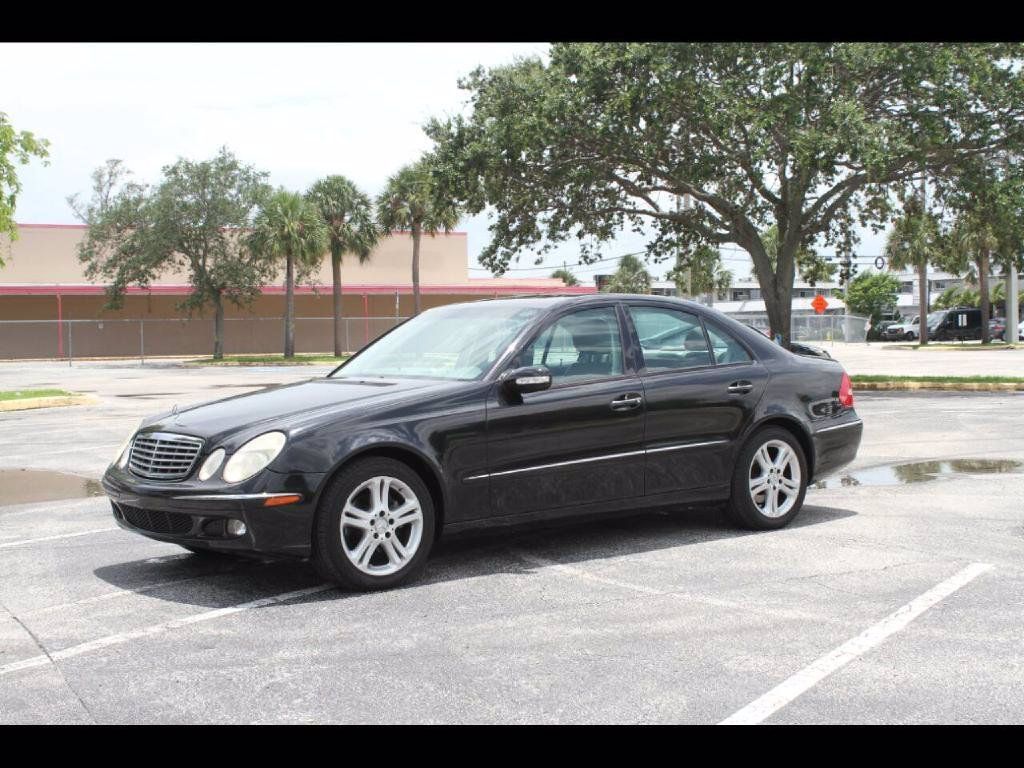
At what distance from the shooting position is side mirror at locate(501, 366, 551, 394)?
6555 mm

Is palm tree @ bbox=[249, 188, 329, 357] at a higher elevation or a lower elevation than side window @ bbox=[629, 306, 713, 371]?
higher

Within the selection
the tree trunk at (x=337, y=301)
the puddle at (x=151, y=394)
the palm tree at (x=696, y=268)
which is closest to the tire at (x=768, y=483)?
the puddle at (x=151, y=394)

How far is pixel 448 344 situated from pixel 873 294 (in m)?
92.9

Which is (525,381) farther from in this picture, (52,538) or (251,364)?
(251,364)

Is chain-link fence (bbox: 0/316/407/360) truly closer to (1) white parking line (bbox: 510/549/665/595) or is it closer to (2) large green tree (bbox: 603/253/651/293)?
(1) white parking line (bbox: 510/549/665/595)

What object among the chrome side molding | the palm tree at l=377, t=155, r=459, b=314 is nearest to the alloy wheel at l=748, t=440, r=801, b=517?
the chrome side molding

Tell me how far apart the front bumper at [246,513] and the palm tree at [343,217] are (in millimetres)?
43683

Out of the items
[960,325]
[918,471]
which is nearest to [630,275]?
[960,325]

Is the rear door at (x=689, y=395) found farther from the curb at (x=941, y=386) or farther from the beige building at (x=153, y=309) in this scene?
the beige building at (x=153, y=309)

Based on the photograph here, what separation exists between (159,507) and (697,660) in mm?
2884

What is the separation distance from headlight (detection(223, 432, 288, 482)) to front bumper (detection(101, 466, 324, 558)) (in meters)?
0.07

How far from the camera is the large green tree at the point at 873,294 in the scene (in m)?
92.4
